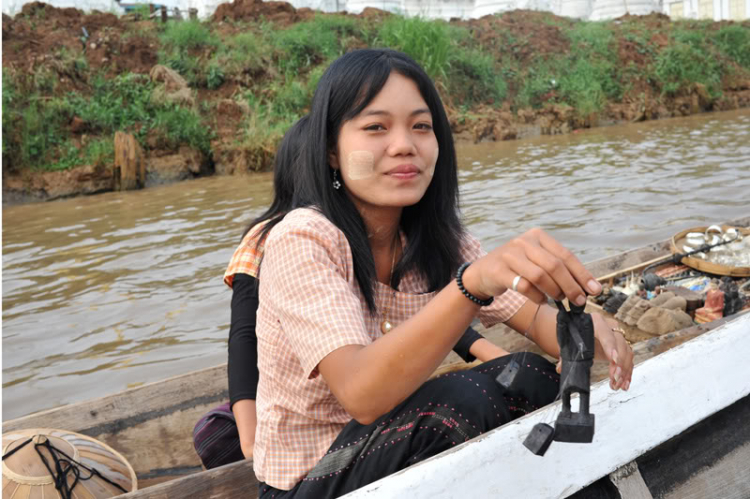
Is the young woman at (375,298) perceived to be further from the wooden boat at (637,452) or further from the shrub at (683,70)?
the shrub at (683,70)

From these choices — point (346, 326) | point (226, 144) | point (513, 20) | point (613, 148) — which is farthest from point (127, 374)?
point (513, 20)

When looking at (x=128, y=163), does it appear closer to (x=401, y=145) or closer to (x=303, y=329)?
(x=401, y=145)

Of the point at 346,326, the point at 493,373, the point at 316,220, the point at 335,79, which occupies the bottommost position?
the point at 493,373

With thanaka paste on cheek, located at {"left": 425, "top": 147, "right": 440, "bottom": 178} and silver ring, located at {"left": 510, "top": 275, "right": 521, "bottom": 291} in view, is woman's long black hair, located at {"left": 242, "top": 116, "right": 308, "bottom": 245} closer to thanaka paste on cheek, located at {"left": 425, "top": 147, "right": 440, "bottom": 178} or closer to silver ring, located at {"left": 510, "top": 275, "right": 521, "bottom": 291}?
thanaka paste on cheek, located at {"left": 425, "top": 147, "right": 440, "bottom": 178}

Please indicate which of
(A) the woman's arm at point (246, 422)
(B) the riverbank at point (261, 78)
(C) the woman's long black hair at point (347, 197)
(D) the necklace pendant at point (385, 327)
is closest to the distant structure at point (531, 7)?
(B) the riverbank at point (261, 78)

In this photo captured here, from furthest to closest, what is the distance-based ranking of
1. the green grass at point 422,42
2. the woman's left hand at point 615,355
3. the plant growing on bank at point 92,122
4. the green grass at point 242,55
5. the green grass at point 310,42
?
the green grass at point 310,42, the green grass at point 422,42, the green grass at point 242,55, the plant growing on bank at point 92,122, the woman's left hand at point 615,355

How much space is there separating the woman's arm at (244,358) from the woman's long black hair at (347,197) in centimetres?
61

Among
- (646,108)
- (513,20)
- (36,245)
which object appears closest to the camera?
(36,245)

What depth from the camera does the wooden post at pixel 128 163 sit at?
9180 millimetres

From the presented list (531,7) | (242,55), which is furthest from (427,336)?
(531,7)

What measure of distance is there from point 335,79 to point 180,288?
151 inches

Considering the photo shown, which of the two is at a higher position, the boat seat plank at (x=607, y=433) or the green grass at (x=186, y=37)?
the green grass at (x=186, y=37)

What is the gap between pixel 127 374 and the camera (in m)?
3.61

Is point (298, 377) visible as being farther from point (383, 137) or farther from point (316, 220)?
point (383, 137)
